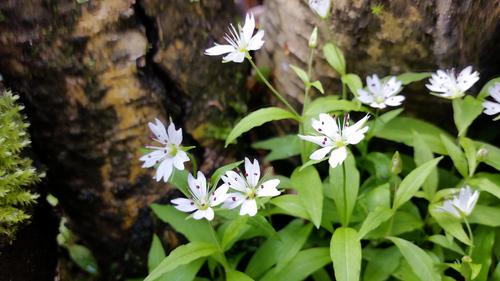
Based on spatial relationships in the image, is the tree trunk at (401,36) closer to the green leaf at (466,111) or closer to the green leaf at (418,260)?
the green leaf at (466,111)

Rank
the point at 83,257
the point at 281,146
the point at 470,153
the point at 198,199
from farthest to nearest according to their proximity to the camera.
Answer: the point at 281,146 < the point at 83,257 < the point at 470,153 < the point at 198,199

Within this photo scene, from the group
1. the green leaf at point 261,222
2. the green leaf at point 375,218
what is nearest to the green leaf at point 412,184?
the green leaf at point 375,218

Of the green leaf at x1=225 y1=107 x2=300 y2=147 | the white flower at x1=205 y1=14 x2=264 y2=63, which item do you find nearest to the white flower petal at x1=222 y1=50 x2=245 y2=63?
the white flower at x1=205 y1=14 x2=264 y2=63

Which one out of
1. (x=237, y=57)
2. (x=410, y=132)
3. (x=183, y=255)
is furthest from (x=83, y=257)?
(x=410, y=132)

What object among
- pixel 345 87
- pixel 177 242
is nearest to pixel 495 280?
pixel 345 87

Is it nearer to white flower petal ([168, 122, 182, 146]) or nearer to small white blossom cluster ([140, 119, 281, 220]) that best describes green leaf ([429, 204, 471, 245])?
small white blossom cluster ([140, 119, 281, 220])

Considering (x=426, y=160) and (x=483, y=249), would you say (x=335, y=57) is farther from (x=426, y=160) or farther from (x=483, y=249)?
(x=483, y=249)
